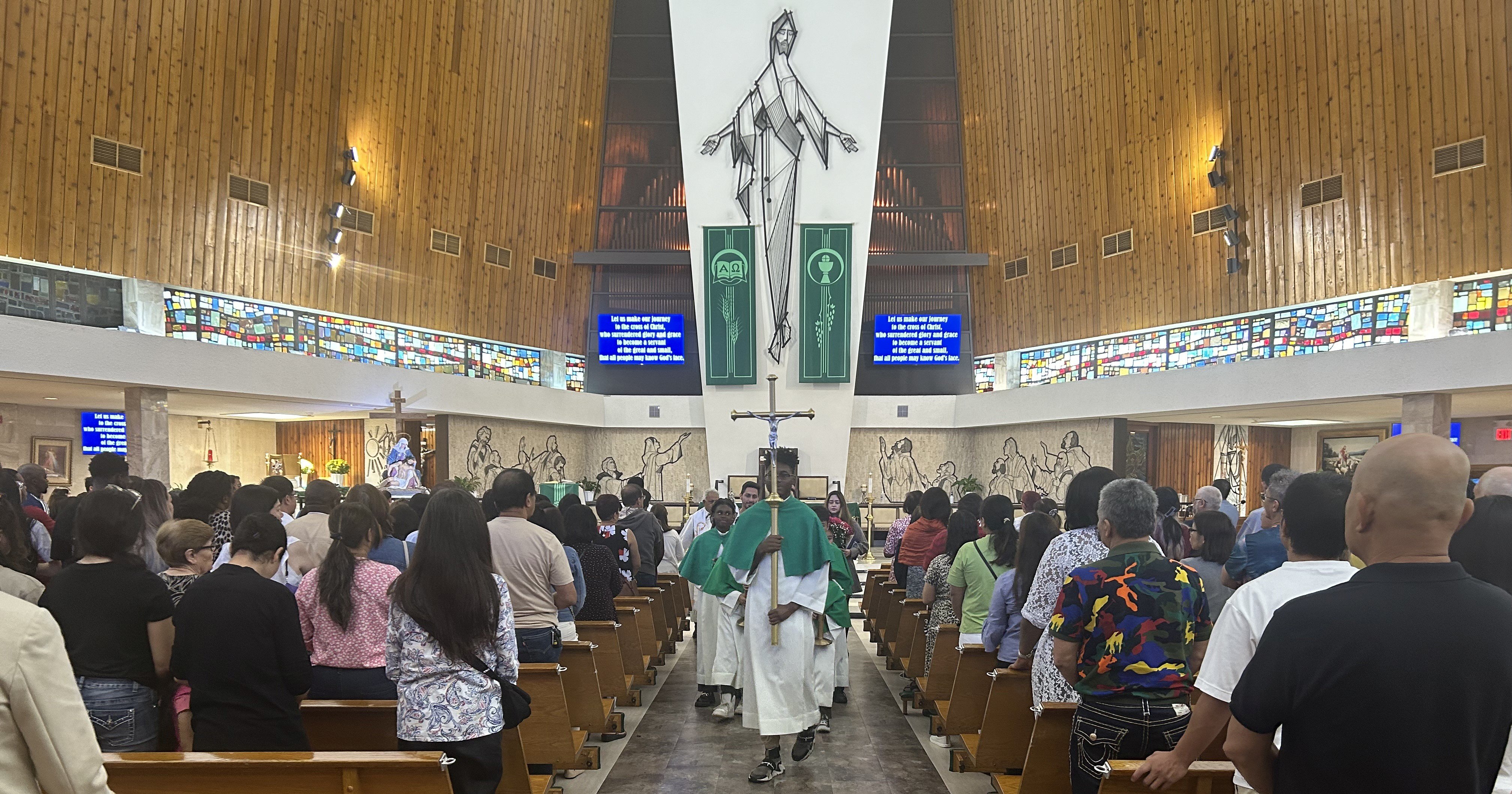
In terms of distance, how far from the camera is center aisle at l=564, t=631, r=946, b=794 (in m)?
4.99

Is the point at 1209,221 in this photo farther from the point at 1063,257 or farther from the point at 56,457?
the point at 56,457

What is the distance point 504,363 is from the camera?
19719 mm

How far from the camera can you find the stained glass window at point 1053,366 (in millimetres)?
18719

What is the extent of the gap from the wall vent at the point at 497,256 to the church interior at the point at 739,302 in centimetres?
19

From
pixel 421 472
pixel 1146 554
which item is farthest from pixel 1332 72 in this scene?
pixel 421 472

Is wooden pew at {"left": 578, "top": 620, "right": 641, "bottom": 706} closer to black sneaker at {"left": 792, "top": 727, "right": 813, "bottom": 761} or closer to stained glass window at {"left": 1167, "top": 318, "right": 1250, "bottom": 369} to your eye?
black sneaker at {"left": 792, "top": 727, "right": 813, "bottom": 761}

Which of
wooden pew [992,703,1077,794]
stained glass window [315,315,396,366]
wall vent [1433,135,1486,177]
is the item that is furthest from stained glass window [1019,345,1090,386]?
wooden pew [992,703,1077,794]

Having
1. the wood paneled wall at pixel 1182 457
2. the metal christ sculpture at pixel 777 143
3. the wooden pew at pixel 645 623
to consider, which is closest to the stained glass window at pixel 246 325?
the metal christ sculpture at pixel 777 143

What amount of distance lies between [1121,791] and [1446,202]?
41.4 ft

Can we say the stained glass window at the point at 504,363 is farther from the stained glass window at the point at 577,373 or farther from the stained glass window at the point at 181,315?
the stained glass window at the point at 181,315

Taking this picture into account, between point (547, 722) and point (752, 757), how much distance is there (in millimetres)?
1403

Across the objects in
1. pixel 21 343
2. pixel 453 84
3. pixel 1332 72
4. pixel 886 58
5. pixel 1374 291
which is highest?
pixel 886 58

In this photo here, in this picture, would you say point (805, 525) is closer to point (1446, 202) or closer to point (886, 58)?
point (1446, 202)

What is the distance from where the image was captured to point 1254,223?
1512 cm
